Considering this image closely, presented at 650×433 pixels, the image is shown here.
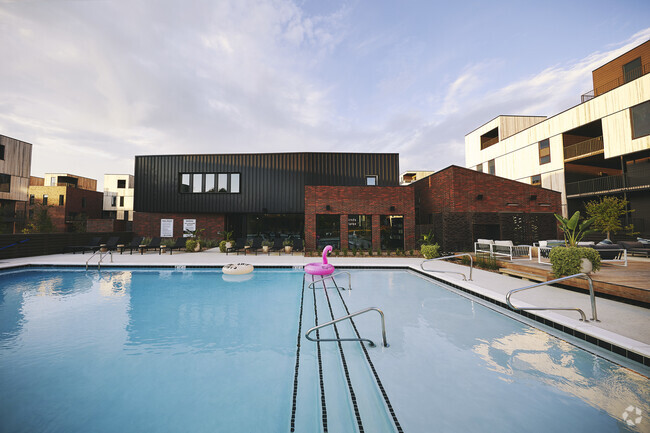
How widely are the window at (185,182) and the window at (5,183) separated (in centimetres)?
1547

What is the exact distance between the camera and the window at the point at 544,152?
1973cm

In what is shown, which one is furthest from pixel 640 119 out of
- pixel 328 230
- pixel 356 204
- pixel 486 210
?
pixel 328 230

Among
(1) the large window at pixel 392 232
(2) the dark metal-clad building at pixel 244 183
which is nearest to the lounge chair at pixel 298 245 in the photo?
(2) the dark metal-clad building at pixel 244 183

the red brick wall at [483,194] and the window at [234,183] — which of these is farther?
the window at [234,183]

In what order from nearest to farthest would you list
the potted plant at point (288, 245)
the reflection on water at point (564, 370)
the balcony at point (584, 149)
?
the reflection on water at point (564, 370)
the potted plant at point (288, 245)
the balcony at point (584, 149)

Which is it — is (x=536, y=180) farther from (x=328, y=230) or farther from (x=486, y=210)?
(x=328, y=230)

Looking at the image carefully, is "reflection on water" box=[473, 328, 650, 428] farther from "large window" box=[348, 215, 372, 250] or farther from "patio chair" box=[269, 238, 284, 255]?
"patio chair" box=[269, 238, 284, 255]

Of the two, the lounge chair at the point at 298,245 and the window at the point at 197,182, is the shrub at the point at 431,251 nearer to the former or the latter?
the lounge chair at the point at 298,245

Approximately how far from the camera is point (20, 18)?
1136 cm

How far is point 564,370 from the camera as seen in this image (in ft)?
11.0

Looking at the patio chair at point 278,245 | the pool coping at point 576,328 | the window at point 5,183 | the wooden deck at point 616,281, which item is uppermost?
the window at point 5,183

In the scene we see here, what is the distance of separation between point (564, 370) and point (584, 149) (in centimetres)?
2324

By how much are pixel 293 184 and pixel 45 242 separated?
15187 millimetres

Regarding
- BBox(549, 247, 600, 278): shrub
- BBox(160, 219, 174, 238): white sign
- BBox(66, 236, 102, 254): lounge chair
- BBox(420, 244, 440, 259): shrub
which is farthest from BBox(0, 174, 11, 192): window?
A: BBox(549, 247, 600, 278): shrub
